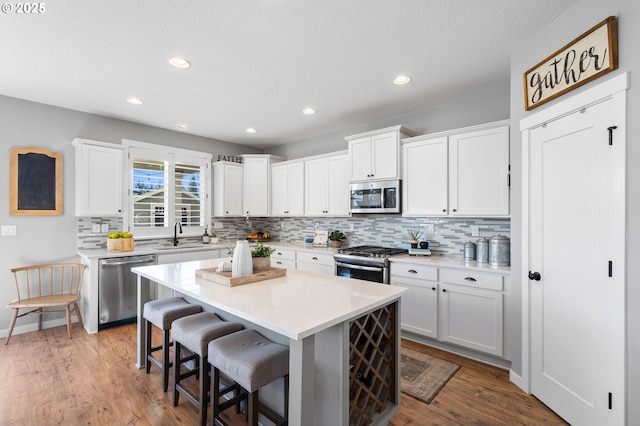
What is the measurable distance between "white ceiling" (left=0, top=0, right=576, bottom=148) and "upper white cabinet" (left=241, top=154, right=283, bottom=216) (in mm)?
1509

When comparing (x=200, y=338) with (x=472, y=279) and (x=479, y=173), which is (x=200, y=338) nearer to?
(x=472, y=279)

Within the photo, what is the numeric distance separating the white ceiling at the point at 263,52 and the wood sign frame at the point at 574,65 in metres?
0.28

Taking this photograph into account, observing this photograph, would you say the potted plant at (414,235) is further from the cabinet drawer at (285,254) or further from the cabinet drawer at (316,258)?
the cabinet drawer at (285,254)

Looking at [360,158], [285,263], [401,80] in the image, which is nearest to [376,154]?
[360,158]

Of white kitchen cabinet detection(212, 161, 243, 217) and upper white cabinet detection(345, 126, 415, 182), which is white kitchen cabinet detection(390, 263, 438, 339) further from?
white kitchen cabinet detection(212, 161, 243, 217)

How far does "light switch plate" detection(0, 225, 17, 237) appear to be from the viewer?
339 centimetres

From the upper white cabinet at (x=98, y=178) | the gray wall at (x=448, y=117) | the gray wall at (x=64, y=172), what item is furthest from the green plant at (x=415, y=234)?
the gray wall at (x=64, y=172)

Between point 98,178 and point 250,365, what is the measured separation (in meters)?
3.56

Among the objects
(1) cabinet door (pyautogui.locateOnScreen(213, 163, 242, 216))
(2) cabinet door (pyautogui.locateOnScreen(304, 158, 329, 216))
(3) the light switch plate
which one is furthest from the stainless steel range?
(3) the light switch plate

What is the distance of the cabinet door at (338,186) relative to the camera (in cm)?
432

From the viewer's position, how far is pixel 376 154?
12.4 ft

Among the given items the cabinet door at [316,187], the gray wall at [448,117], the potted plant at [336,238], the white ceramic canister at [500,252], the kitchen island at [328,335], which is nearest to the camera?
the kitchen island at [328,335]

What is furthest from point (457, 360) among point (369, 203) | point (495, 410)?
point (369, 203)

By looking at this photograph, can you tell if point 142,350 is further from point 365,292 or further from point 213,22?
point 213,22
